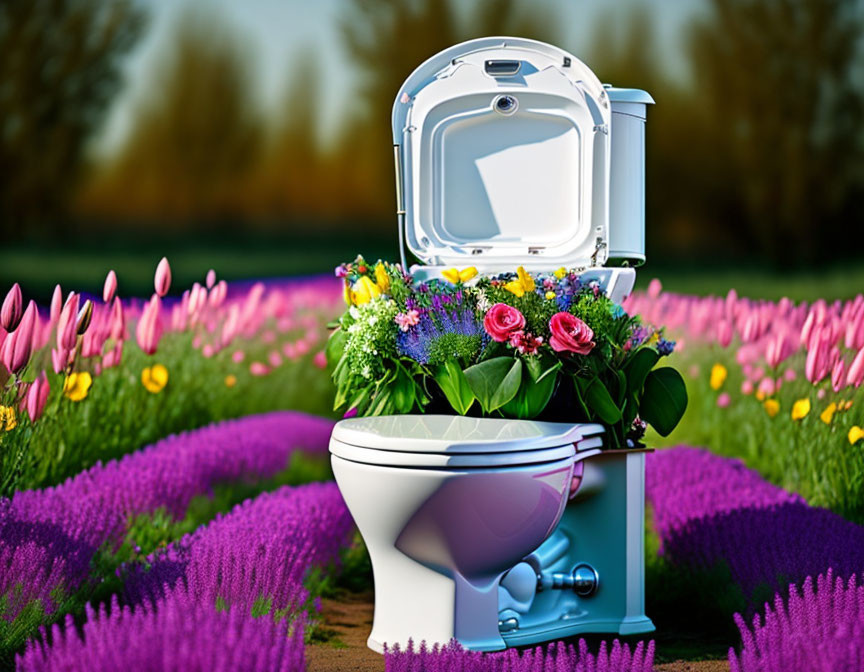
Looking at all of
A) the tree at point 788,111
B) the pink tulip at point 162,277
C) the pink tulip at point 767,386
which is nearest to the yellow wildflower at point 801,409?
the pink tulip at point 767,386

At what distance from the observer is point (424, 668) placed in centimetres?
206

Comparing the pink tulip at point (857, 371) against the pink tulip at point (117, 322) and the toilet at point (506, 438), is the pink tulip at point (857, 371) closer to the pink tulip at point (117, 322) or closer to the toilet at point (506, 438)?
the toilet at point (506, 438)

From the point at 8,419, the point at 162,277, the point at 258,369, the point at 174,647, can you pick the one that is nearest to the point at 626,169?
the point at 162,277

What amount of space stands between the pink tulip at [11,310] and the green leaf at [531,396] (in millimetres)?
1316

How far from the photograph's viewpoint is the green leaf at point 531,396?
2.81 m

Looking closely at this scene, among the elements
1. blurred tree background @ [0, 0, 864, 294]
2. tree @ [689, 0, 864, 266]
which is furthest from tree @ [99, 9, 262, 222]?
tree @ [689, 0, 864, 266]

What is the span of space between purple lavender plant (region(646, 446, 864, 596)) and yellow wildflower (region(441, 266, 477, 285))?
106 centimetres

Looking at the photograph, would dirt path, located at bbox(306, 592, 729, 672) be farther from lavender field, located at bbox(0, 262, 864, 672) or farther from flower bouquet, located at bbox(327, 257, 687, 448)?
flower bouquet, located at bbox(327, 257, 687, 448)

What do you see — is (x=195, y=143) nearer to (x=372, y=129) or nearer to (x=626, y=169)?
(x=372, y=129)

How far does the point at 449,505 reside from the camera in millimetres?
2471

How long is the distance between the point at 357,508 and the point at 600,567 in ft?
2.76

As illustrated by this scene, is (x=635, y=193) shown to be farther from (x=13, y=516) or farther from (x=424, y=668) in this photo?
(x=13, y=516)

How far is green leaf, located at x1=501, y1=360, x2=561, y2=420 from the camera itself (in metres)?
2.81

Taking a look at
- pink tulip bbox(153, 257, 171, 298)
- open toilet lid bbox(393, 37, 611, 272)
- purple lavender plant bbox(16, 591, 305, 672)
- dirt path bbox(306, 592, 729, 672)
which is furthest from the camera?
pink tulip bbox(153, 257, 171, 298)
